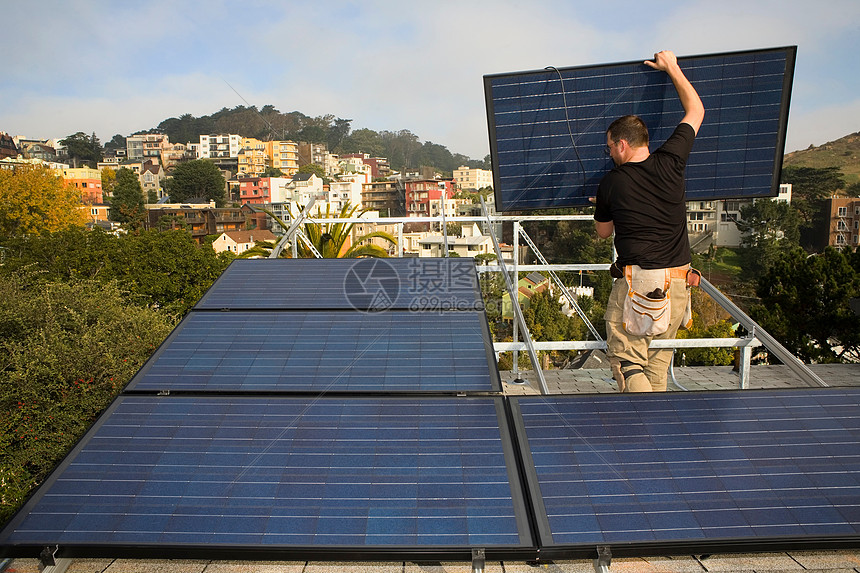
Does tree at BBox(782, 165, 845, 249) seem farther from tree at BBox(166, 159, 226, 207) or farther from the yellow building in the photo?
the yellow building

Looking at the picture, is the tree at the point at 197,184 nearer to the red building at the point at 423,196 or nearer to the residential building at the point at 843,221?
the red building at the point at 423,196

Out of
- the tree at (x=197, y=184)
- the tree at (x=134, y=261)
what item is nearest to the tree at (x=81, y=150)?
the tree at (x=197, y=184)

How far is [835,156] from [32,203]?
374 feet

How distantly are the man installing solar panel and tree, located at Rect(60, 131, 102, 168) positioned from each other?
17667 cm

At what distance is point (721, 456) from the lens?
254 cm

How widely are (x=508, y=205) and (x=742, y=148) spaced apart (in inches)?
99.3

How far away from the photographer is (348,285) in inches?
185

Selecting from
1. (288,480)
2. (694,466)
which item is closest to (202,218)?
(288,480)

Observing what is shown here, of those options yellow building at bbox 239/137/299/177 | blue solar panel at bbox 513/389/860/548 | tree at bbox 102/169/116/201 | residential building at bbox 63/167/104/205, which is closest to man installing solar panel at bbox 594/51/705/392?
blue solar panel at bbox 513/389/860/548

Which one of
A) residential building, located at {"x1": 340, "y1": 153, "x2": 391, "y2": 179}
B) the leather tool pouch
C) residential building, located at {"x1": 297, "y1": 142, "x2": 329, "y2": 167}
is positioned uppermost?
residential building, located at {"x1": 297, "y1": 142, "x2": 329, "y2": 167}

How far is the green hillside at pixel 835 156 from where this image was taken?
89.3 metres

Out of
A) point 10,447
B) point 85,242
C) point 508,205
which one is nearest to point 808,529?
point 508,205

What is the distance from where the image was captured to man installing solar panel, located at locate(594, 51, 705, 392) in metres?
3.61

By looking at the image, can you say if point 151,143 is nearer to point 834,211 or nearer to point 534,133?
point 834,211
